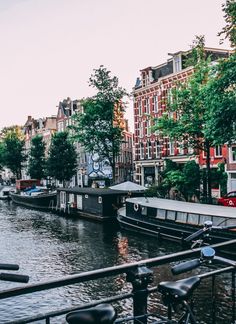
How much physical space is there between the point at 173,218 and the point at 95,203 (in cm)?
1321

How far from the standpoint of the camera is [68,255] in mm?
21500

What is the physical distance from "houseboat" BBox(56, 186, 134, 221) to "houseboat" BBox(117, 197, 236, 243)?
4685 millimetres

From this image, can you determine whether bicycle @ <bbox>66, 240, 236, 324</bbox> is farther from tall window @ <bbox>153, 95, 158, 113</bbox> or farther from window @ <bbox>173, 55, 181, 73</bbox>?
tall window @ <bbox>153, 95, 158, 113</bbox>

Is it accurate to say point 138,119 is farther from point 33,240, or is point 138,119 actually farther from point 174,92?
point 33,240

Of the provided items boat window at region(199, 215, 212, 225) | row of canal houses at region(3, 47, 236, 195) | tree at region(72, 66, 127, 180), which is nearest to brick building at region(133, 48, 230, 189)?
row of canal houses at region(3, 47, 236, 195)

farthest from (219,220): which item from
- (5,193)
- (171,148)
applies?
(5,193)

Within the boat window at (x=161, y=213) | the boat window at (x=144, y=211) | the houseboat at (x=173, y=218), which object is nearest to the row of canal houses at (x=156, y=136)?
the houseboat at (x=173, y=218)

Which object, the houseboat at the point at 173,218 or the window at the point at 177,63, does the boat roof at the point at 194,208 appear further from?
the window at the point at 177,63

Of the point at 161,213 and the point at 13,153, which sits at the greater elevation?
the point at 13,153

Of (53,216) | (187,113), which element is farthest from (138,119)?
(187,113)

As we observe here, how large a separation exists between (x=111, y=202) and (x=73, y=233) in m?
6.78

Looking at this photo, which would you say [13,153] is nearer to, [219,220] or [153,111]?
[153,111]

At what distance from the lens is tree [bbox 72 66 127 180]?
46.0 metres

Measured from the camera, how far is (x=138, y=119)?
5272cm
